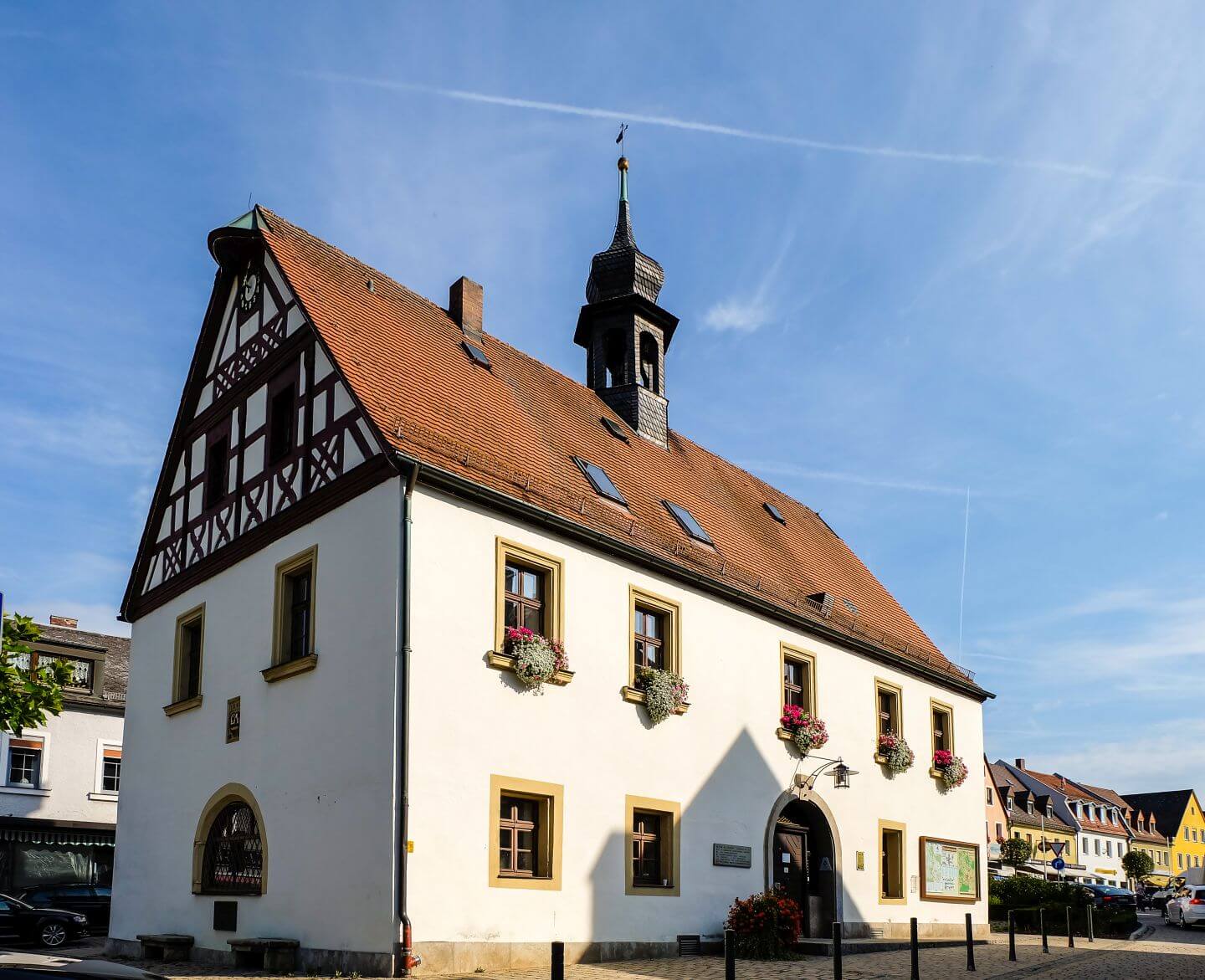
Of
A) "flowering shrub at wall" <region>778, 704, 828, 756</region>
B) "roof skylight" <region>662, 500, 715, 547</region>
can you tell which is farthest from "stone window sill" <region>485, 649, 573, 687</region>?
"flowering shrub at wall" <region>778, 704, 828, 756</region>

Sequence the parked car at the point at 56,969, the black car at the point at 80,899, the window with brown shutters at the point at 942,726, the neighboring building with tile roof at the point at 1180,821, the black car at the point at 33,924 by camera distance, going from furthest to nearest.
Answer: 1. the neighboring building with tile roof at the point at 1180,821
2. the window with brown shutters at the point at 942,726
3. the black car at the point at 80,899
4. the black car at the point at 33,924
5. the parked car at the point at 56,969

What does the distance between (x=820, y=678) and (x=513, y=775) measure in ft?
29.3

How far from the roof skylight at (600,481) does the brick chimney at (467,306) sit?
3.53m

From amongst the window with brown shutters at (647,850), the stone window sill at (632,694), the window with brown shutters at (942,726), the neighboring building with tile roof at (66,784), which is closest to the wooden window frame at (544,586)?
the stone window sill at (632,694)

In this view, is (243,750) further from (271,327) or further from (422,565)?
(271,327)

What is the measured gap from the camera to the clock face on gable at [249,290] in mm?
19484

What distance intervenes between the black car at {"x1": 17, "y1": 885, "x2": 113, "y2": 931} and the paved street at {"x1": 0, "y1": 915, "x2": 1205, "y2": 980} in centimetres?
508

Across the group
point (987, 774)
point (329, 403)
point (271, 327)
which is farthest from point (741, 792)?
point (987, 774)

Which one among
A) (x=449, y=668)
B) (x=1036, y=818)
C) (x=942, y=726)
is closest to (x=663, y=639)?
(x=449, y=668)

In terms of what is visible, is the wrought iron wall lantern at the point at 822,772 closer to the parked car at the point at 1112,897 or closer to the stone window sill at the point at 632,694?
the stone window sill at the point at 632,694

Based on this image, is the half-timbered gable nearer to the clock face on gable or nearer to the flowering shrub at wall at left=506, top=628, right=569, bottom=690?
the clock face on gable

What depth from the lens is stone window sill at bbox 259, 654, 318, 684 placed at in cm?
1582

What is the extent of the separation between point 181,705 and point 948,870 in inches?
635

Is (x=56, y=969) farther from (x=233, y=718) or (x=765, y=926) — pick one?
(x=765, y=926)
